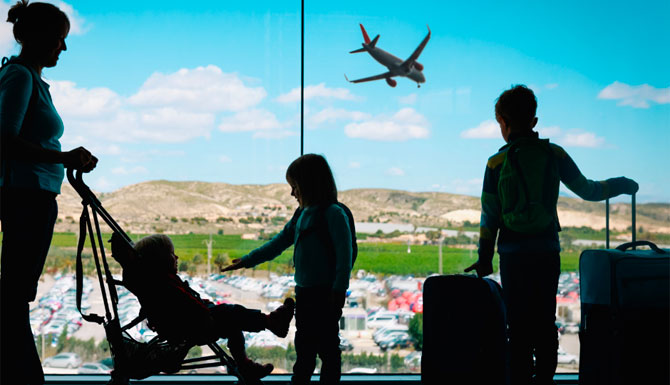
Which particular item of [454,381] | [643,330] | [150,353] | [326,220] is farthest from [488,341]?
[150,353]

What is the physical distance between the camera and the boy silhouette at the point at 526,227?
1707 mm

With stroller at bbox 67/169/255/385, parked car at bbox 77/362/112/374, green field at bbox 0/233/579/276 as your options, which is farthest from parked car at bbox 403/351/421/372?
parked car at bbox 77/362/112/374

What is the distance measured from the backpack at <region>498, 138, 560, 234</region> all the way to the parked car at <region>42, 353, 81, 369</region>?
2.17 meters

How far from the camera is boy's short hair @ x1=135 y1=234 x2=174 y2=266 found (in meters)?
1.75

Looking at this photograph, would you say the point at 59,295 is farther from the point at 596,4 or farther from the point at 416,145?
the point at 596,4

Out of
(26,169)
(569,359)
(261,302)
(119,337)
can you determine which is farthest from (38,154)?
(569,359)

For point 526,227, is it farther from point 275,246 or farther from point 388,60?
point 388,60

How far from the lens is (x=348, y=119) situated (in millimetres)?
2924

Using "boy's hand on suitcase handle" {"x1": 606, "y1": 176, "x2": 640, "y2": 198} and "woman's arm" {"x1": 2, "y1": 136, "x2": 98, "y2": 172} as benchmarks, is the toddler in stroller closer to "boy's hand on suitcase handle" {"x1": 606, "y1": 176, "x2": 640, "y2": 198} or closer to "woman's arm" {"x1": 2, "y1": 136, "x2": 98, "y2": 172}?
"woman's arm" {"x1": 2, "y1": 136, "x2": 98, "y2": 172}

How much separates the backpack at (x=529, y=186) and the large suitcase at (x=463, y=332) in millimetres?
272

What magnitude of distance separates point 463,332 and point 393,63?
152 centimetres

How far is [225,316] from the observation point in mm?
1777

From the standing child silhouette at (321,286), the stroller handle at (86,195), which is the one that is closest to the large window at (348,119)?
the standing child silhouette at (321,286)

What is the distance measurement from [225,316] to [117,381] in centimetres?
40
